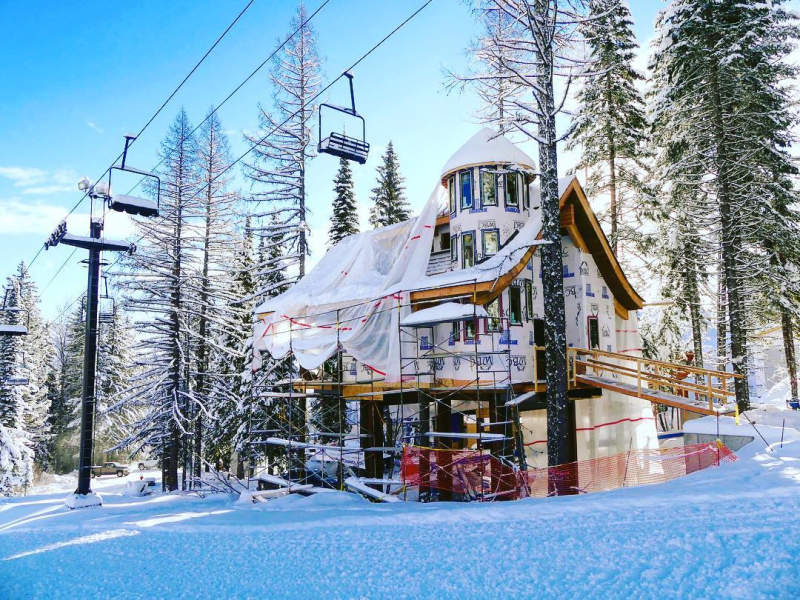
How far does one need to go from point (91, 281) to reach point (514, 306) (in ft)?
39.1

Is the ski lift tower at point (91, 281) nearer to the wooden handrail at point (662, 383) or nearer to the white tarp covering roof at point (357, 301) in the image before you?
the white tarp covering roof at point (357, 301)

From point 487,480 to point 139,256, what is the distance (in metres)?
19.0

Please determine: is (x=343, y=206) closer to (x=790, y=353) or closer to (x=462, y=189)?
(x=462, y=189)

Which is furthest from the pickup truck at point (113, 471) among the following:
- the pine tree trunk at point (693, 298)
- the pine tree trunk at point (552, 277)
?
the pine tree trunk at point (552, 277)

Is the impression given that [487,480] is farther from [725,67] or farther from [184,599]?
[725,67]

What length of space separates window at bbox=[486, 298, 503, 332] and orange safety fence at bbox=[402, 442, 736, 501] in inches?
145

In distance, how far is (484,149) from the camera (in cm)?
1786

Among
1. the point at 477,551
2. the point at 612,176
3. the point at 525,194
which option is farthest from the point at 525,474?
the point at 612,176

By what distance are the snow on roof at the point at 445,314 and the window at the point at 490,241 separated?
3387mm

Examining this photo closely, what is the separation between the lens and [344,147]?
14.2m

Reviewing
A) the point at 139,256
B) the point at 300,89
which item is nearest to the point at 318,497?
the point at 139,256

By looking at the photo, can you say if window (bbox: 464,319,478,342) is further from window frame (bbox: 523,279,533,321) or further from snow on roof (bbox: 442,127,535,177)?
snow on roof (bbox: 442,127,535,177)

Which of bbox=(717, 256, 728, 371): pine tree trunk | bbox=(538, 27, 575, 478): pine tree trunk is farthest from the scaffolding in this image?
bbox=(717, 256, 728, 371): pine tree trunk

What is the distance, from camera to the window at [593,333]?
60.3ft
